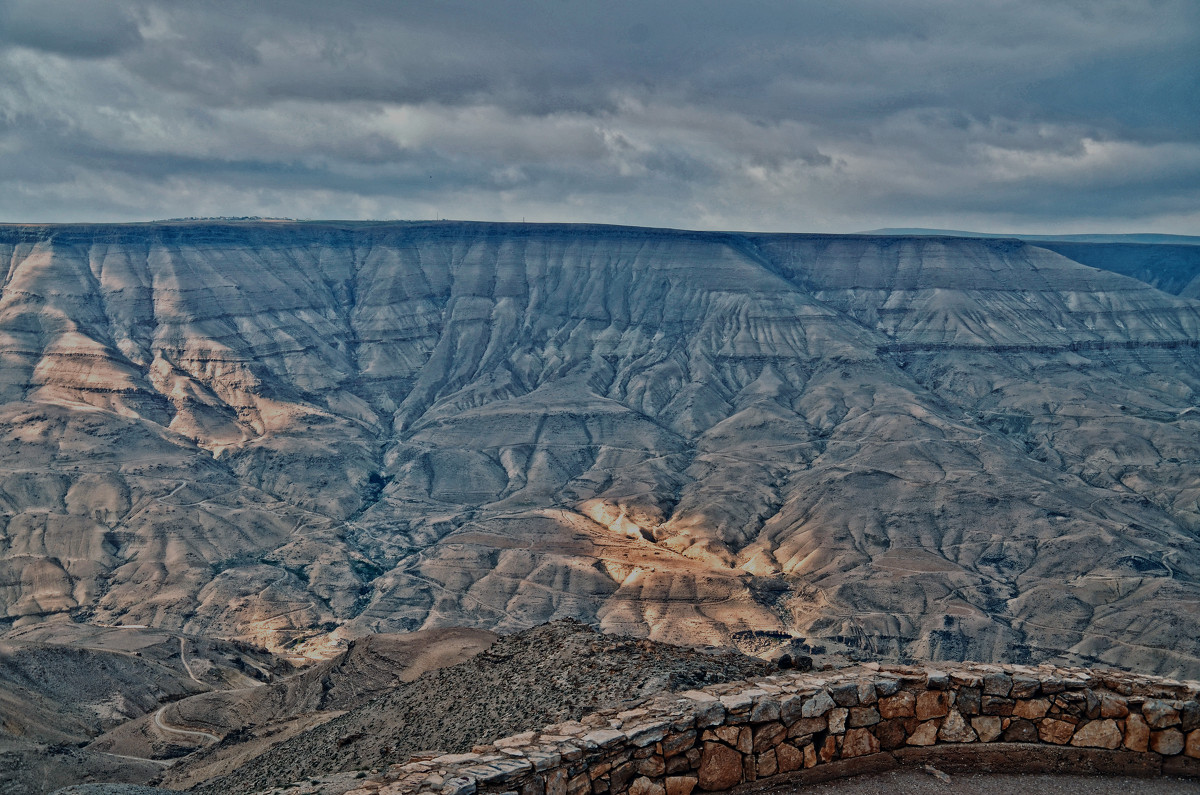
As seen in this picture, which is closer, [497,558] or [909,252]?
[497,558]

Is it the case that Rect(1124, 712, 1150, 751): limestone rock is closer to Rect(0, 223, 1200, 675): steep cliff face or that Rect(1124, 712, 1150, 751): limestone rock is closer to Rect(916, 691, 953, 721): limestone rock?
Rect(916, 691, 953, 721): limestone rock

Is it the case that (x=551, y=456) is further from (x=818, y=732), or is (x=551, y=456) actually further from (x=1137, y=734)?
(x=1137, y=734)

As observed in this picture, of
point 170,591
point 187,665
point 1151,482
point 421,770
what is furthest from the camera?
point 1151,482

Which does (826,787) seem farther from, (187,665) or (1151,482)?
(1151,482)

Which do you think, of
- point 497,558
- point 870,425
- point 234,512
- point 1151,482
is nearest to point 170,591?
point 234,512

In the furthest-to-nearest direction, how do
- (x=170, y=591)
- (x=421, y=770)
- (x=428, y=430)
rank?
1. (x=428, y=430)
2. (x=170, y=591)
3. (x=421, y=770)

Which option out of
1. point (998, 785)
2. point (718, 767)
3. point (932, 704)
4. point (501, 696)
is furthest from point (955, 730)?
point (501, 696)
